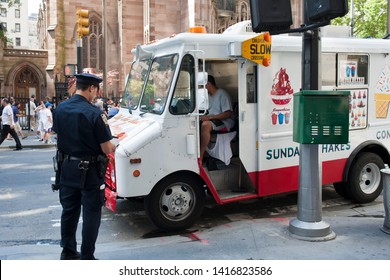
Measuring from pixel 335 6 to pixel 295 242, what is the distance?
269 cm

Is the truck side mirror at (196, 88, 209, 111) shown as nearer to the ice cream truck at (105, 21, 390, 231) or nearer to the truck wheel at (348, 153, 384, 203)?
the ice cream truck at (105, 21, 390, 231)

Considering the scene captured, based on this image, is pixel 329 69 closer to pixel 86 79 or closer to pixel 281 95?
pixel 281 95

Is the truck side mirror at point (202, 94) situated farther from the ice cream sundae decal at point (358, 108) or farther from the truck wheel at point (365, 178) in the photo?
the truck wheel at point (365, 178)

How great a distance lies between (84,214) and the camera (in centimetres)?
428

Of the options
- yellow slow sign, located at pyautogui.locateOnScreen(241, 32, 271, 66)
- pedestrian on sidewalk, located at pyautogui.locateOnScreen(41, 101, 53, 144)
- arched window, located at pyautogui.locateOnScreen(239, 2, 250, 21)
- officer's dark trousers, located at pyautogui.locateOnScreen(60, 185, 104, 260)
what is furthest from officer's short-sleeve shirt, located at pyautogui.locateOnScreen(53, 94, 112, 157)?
arched window, located at pyautogui.locateOnScreen(239, 2, 250, 21)

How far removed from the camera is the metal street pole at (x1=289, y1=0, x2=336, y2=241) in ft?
16.7

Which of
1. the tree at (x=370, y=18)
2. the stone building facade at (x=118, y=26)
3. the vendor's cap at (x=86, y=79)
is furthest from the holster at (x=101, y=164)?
the tree at (x=370, y=18)

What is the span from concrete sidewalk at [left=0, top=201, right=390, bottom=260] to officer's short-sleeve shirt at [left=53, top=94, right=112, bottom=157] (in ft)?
4.21

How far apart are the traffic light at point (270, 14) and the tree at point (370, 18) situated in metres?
27.4

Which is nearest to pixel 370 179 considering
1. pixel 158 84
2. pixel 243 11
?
pixel 158 84

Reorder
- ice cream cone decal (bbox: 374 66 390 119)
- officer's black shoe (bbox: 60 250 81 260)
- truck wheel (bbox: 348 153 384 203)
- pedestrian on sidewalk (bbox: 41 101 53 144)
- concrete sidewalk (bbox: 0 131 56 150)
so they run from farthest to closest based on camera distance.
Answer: pedestrian on sidewalk (bbox: 41 101 53 144), concrete sidewalk (bbox: 0 131 56 150), ice cream cone decal (bbox: 374 66 390 119), truck wheel (bbox: 348 153 384 203), officer's black shoe (bbox: 60 250 81 260)

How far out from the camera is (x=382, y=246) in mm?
4910

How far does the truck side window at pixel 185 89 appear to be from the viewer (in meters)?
5.54
